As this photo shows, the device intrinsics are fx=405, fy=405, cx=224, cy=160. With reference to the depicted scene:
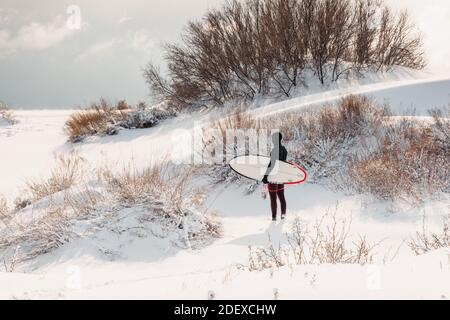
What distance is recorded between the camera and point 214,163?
952 centimetres

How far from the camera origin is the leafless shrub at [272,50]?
64.4 ft

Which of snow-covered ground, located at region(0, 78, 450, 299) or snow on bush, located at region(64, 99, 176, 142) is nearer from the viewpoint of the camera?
snow-covered ground, located at region(0, 78, 450, 299)

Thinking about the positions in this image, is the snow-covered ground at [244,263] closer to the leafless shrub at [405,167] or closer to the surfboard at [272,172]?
the leafless shrub at [405,167]

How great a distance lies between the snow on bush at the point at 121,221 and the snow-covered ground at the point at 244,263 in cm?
16

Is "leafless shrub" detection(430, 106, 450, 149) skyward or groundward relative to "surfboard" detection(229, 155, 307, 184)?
skyward

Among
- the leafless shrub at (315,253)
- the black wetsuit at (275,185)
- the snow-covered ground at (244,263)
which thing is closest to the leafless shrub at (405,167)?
the snow-covered ground at (244,263)

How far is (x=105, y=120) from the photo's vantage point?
18594 mm

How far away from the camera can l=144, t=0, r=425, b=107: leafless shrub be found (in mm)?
19641

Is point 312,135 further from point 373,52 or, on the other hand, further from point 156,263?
point 373,52

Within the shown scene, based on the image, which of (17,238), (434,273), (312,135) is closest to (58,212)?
(17,238)

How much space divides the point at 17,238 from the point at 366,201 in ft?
18.5

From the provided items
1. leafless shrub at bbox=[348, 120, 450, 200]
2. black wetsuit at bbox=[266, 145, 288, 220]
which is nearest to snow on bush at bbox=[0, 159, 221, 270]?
black wetsuit at bbox=[266, 145, 288, 220]

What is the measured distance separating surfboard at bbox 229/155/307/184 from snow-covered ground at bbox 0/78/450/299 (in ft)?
2.20

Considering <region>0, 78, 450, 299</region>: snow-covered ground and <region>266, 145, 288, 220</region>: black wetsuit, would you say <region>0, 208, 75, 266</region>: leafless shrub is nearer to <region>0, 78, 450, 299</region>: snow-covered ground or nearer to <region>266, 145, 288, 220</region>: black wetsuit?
<region>0, 78, 450, 299</region>: snow-covered ground
